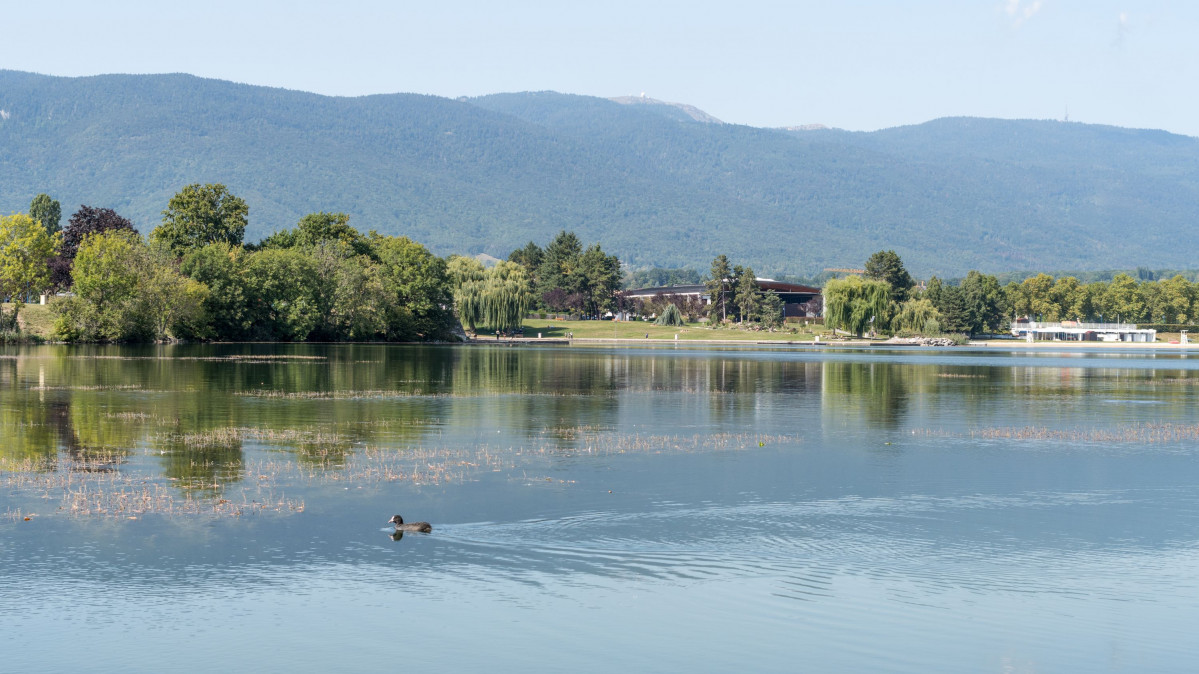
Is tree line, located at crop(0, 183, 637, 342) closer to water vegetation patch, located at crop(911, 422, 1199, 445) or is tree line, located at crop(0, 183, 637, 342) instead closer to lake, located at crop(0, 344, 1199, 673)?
lake, located at crop(0, 344, 1199, 673)

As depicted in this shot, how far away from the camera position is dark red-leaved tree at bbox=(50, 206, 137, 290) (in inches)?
5241

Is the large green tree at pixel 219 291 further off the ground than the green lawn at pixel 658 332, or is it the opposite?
the large green tree at pixel 219 291

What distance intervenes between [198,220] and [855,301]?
9524cm

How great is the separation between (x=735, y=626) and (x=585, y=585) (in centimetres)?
306

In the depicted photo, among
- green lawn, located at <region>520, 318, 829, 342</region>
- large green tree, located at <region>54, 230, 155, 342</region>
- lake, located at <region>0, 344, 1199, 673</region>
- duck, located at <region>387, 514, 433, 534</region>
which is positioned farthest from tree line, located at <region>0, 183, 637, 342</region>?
duck, located at <region>387, 514, 433, 534</region>

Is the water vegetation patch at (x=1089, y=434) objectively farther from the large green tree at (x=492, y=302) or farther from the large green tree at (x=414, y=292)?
the large green tree at (x=492, y=302)

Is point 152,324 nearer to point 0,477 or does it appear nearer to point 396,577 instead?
point 0,477

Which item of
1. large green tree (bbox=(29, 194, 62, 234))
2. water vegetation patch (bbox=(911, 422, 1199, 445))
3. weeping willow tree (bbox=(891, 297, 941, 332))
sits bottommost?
water vegetation patch (bbox=(911, 422, 1199, 445))

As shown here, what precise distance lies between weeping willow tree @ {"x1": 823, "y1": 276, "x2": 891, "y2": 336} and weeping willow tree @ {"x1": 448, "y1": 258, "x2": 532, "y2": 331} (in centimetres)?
4679

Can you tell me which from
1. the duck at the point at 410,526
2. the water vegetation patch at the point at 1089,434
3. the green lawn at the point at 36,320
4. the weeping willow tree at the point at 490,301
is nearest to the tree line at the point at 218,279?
the green lawn at the point at 36,320

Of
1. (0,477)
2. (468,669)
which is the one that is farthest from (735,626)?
(0,477)

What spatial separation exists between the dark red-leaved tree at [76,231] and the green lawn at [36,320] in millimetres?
10820

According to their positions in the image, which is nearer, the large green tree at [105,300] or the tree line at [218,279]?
the large green tree at [105,300]

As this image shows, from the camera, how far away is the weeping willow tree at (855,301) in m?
172
